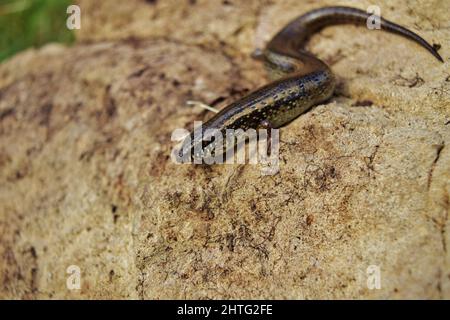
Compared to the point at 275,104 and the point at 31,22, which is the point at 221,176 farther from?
the point at 31,22

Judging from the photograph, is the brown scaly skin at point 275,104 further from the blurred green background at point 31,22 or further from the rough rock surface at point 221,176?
the blurred green background at point 31,22

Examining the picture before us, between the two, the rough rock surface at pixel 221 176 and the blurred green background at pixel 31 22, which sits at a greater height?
the blurred green background at pixel 31 22

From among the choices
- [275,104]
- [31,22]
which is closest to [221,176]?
[275,104]

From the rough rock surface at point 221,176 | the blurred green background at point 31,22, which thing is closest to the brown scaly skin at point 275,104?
the rough rock surface at point 221,176

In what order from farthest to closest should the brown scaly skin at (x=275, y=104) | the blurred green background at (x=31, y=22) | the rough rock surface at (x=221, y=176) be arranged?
the blurred green background at (x=31, y=22) → the brown scaly skin at (x=275, y=104) → the rough rock surface at (x=221, y=176)

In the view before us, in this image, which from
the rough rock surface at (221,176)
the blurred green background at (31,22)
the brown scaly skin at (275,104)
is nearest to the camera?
the rough rock surface at (221,176)

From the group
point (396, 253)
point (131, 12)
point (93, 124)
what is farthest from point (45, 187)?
point (396, 253)
